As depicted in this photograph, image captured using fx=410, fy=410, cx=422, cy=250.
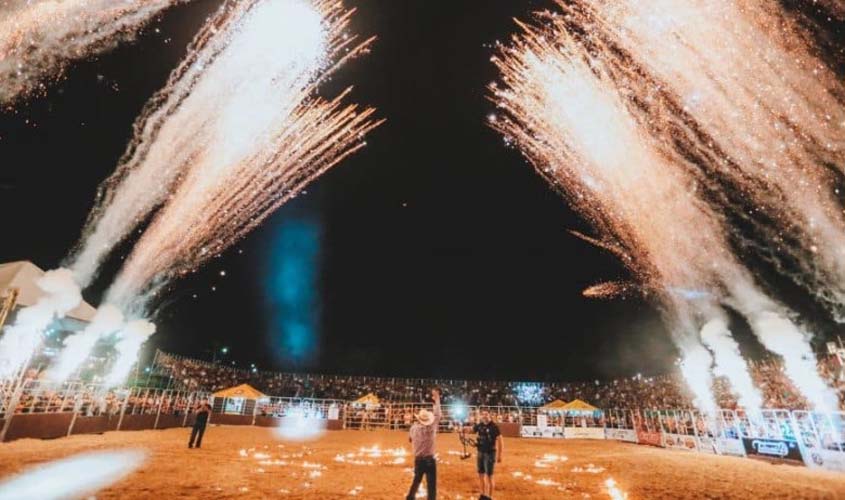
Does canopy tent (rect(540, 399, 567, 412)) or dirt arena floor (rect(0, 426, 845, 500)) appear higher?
canopy tent (rect(540, 399, 567, 412))

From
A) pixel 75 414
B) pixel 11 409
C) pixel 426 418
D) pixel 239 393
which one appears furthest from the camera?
pixel 239 393

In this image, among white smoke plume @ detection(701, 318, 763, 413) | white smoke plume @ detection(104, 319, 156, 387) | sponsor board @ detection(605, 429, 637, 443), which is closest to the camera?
sponsor board @ detection(605, 429, 637, 443)

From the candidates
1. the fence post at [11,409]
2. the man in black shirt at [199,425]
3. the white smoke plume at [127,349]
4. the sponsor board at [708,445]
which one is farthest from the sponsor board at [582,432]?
the white smoke plume at [127,349]

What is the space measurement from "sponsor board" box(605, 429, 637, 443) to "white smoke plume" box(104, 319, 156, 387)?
32306 mm

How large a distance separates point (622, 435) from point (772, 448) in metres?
12.0

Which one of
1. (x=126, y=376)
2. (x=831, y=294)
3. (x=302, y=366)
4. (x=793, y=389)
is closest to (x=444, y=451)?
(x=126, y=376)

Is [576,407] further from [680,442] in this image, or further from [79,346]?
[79,346]

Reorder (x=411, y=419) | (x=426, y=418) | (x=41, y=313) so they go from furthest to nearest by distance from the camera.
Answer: (x=411, y=419) < (x=41, y=313) < (x=426, y=418)

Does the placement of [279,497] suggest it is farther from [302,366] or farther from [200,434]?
[302,366]

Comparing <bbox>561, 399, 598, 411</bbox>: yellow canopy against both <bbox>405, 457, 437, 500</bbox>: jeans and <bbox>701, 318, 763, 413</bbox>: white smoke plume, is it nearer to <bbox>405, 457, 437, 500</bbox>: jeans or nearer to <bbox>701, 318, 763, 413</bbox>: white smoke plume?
<bbox>701, 318, 763, 413</bbox>: white smoke plume

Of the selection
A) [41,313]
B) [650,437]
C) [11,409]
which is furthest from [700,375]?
[41,313]

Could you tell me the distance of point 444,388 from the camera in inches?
2063

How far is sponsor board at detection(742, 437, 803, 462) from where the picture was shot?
45.0 feet

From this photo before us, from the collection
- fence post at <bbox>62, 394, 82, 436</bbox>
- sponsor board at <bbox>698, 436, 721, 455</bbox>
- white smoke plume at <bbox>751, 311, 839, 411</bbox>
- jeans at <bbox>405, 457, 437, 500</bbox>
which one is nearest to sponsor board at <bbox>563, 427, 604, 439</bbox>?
sponsor board at <bbox>698, 436, 721, 455</bbox>
